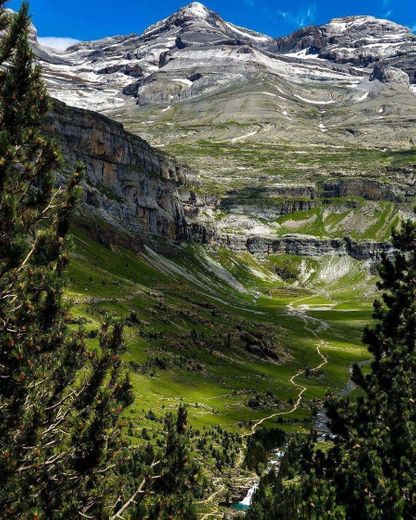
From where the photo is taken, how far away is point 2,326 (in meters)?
13.7

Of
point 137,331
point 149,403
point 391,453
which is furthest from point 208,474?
point 137,331

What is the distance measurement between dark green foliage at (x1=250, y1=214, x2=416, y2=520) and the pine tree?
30.3ft

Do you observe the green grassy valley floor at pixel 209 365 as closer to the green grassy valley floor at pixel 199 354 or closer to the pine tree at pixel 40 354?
the green grassy valley floor at pixel 199 354

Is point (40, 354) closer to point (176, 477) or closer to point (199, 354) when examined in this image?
point (176, 477)

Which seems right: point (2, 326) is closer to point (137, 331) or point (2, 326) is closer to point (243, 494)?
point (243, 494)

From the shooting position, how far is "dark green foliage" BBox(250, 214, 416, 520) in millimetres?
19953

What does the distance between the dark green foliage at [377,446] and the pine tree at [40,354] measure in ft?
30.3

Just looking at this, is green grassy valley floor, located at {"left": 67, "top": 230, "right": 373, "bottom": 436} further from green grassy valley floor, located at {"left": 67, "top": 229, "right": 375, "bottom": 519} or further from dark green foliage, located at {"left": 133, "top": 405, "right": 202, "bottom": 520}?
dark green foliage, located at {"left": 133, "top": 405, "right": 202, "bottom": 520}

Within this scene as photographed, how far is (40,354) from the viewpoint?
14.7 m

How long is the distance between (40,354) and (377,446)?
15.1 meters

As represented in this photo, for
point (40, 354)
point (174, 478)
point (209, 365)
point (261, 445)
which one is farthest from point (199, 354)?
point (40, 354)

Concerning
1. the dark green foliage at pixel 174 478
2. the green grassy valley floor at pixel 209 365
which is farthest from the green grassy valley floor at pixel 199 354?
the dark green foliage at pixel 174 478

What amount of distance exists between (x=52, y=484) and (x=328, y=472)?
1490cm

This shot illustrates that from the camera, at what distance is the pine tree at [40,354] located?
13.5 m
